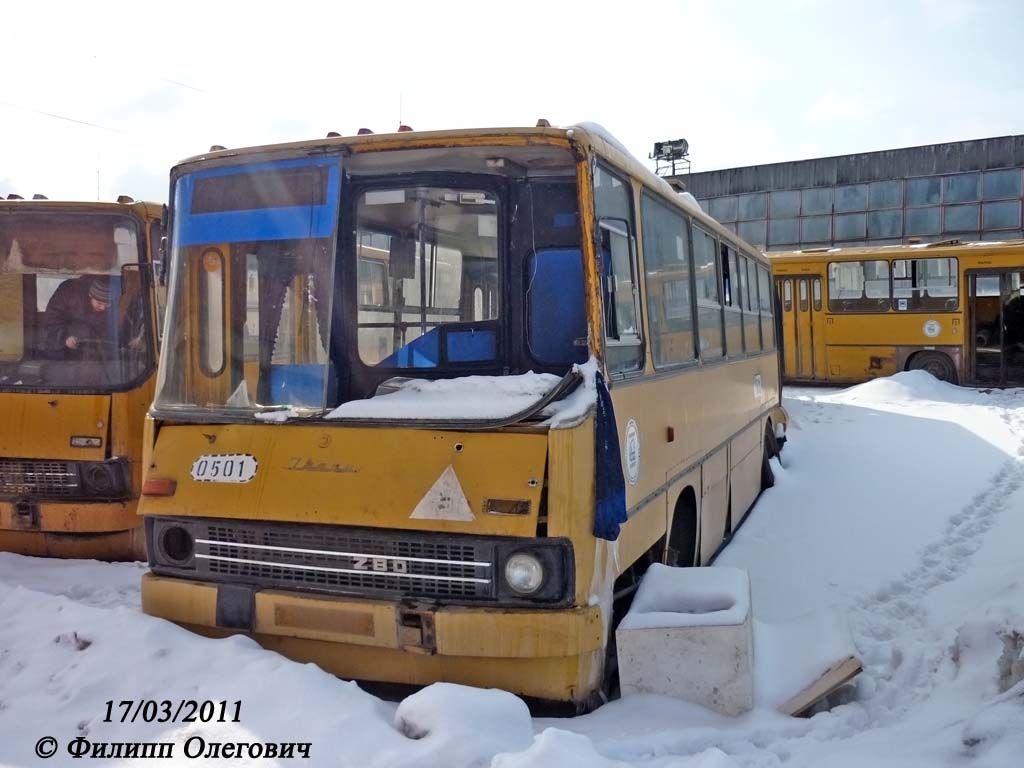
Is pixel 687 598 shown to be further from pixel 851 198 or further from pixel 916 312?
pixel 851 198

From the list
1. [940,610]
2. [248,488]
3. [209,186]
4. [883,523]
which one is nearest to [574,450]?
[248,488]

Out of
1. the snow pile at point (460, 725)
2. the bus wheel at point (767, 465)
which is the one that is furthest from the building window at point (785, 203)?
the snow pile at point (460, 725)

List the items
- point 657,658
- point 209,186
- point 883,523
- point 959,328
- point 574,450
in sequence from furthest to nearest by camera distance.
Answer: point 959,328, point 883,523, point 209,186, point 657,658, point 574,450

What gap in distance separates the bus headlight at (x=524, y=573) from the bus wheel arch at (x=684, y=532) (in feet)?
6.00

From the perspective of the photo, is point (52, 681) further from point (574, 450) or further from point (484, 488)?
point (574, 450)

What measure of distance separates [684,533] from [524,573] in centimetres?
247

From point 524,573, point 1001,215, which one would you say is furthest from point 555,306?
point 1001,215

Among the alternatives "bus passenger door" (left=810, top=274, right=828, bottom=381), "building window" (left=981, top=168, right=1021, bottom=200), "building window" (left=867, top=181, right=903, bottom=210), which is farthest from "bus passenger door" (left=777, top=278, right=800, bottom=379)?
"building window" (left=981, top=168, right=1021, bottom=200)

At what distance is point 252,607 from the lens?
4168mm

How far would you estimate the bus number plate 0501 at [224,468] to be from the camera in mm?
4219

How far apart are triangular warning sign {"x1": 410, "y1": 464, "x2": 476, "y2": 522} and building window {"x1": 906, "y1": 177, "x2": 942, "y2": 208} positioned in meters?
29.8

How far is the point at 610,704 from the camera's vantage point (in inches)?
161

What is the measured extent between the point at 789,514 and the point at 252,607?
5.83 m

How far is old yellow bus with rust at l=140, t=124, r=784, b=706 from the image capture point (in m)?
3.84
